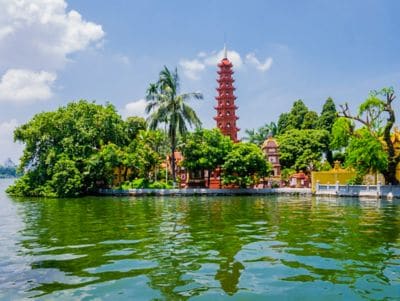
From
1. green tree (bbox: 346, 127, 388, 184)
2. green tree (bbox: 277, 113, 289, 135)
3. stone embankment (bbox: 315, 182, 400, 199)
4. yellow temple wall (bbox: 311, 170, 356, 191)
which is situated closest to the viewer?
stone embankment (bbox: 315, 182, 400, 199)

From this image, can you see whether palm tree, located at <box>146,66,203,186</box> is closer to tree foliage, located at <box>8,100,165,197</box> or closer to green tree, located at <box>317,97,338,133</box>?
tree foliage, located at <box>8,100,165,197</box>

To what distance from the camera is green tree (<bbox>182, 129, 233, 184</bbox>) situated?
41.4 m

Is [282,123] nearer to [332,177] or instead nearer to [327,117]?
[327,117]

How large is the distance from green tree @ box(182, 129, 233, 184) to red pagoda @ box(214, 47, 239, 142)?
13520mm

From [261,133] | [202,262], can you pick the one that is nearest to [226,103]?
[261,133]

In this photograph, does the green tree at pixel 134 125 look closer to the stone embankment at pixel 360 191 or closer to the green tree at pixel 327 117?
the stone embankment at pixel 360 191

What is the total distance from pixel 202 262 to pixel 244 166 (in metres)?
32.5

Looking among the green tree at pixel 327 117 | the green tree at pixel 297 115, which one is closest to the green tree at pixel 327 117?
the green tree at pixel 327 117

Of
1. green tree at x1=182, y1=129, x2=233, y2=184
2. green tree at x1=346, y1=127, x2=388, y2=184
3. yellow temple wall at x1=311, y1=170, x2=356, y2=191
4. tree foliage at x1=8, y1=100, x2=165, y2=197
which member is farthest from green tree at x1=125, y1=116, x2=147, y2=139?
green tree at x1=346, y1=127, x2=388, y2=184

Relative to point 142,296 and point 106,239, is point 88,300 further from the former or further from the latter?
point 106,239

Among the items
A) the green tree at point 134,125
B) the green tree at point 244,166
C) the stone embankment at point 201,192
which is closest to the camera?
the stone embankment at point 201,192

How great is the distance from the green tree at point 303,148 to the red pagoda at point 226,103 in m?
6.91

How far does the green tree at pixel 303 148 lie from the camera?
51656 millimetres

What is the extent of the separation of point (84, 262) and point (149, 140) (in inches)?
1471
